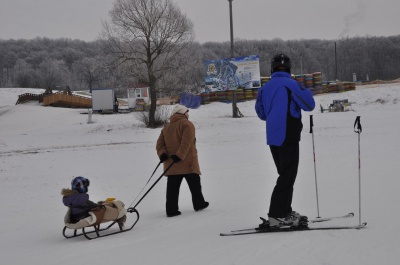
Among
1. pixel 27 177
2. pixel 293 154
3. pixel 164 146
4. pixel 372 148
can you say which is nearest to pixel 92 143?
pixel 27 177

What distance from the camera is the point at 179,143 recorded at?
22.2ft

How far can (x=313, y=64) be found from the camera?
133m

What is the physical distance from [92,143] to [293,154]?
54.4 feet

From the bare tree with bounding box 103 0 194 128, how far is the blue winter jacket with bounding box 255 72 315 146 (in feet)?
75.4

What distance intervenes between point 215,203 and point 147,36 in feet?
73.0

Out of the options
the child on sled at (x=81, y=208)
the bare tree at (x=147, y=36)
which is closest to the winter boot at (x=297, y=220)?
the child on sled at (x=81, y=208)

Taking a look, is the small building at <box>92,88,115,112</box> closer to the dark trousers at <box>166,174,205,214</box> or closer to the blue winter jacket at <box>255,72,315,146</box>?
the dark trousers at <box>166,174,205,214</box>

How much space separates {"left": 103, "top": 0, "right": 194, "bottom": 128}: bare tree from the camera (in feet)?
92.2

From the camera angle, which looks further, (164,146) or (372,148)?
(372,148)

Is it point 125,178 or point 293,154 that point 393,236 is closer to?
point 293,154

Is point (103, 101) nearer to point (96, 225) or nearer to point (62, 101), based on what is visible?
point (62, 101)

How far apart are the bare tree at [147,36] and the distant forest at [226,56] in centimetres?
6078

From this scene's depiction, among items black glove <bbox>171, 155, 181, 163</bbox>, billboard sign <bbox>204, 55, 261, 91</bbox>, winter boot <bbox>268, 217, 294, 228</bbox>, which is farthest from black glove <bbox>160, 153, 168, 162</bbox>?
billboard sign <bbox>204, 55, 261, 91</bbox>

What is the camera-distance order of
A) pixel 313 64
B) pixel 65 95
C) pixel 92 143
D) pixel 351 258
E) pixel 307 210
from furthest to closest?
pixel 313 64 → pixel 65 95 → pixel 92 143 → pixel 307 210 → pixel 351 258
